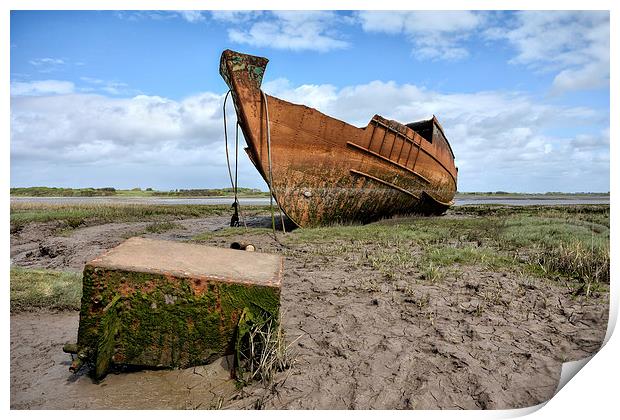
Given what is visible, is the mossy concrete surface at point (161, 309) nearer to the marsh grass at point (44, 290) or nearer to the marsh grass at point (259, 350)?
the marsh grass at point (259, 350)

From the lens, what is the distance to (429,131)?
14.5 m

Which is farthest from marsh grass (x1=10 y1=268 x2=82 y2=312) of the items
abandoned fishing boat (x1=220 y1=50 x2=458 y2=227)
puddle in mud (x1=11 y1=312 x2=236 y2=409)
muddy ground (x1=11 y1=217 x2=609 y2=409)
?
abandoned fishing boat (x1=220 y1=50 x2=458 y2=227)

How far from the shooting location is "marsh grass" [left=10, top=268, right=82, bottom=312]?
14.9 ft

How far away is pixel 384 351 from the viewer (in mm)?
3105

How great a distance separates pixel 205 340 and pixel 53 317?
2.55 m

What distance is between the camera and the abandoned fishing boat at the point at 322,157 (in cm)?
899

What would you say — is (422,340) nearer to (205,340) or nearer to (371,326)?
(371,326)

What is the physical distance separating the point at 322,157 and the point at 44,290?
21.7 ft

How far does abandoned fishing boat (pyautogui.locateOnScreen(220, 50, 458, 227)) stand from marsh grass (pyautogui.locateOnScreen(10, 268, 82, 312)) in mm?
3965

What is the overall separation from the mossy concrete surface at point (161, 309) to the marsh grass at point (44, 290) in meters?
2.29

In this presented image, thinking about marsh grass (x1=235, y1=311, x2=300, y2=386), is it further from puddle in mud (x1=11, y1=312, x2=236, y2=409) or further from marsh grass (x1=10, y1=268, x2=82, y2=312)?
marsh grass (x1=10, y1=268, x2=82, y2=312)

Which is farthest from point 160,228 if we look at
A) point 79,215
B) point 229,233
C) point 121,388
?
point 121,388
